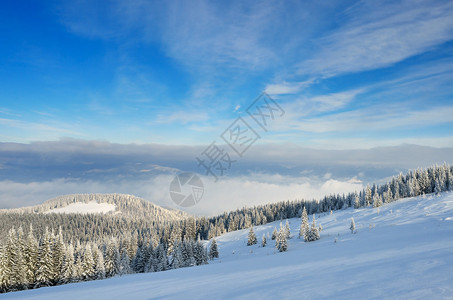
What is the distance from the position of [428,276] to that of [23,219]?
704 ft

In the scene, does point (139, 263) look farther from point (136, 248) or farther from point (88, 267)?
point (88, 267)

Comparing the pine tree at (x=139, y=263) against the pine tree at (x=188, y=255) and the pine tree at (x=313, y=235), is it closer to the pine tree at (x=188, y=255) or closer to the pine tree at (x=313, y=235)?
the pine tree at (x=188, y=255)

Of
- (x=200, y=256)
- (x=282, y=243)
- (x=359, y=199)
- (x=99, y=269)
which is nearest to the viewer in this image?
(x=99, y=269)

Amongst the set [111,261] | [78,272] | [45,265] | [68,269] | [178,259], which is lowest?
[178,259]

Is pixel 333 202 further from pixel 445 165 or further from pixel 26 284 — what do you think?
pixel 26 284

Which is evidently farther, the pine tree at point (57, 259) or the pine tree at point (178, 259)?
the pine tree at point (178, 259)

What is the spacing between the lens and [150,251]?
67688 mm

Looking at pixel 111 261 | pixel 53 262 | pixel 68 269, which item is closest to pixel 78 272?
pixel 68 269

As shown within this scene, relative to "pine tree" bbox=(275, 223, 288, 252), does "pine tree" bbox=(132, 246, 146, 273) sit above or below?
below

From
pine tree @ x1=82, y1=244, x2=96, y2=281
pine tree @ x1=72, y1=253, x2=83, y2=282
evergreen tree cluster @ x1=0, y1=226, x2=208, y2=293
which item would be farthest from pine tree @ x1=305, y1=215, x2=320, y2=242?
pine tree @ x1=72, y1=253, x2=83, y2=282

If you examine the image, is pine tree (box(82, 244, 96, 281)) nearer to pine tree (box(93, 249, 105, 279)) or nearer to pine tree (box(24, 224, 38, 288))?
pine tree (box(93, 249, 105, 279))

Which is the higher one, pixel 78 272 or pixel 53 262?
pixel 53 262

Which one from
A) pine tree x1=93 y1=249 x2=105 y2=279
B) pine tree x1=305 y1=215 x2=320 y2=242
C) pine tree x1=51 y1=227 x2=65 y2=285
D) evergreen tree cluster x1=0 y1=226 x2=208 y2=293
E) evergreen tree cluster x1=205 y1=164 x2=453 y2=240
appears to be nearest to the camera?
evergreen tree cluster x1=0 y1=226 x2=208 y2=293

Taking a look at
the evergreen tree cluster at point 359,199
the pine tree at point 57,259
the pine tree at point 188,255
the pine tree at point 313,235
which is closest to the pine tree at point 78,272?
the pine tree at point 57,259
